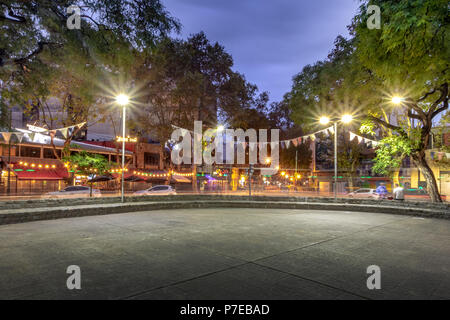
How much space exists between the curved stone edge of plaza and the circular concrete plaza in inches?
54.5

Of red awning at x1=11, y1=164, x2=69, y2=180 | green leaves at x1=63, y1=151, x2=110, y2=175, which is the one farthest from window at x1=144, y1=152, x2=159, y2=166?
green leaves at x1=63, y1=151, x2=110, y2=175

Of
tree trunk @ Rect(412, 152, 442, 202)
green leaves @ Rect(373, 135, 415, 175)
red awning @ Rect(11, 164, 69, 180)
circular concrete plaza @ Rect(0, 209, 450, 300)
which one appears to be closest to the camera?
circular concrete plaza @ Rect(0, 209, 450, 300)

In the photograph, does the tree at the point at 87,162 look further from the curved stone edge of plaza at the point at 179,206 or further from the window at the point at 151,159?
the window at the point at 151,159

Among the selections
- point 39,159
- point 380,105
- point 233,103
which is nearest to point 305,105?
point 380,105

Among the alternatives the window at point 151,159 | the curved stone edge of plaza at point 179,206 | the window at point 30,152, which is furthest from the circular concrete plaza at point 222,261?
the window at point 151,159

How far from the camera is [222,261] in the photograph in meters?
5.34

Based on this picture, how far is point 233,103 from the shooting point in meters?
29.7

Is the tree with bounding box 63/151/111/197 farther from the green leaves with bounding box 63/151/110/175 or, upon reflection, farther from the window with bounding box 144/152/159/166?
the window with bounding box 144/152/159/166

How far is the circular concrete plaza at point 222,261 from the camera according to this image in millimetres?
3947

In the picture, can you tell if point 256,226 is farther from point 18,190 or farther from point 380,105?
point 18,190

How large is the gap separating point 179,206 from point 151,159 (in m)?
35.8

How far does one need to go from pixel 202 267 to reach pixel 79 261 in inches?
93.8

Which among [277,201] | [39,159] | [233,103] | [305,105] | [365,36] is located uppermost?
[233,103]

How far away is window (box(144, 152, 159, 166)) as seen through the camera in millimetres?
47812
